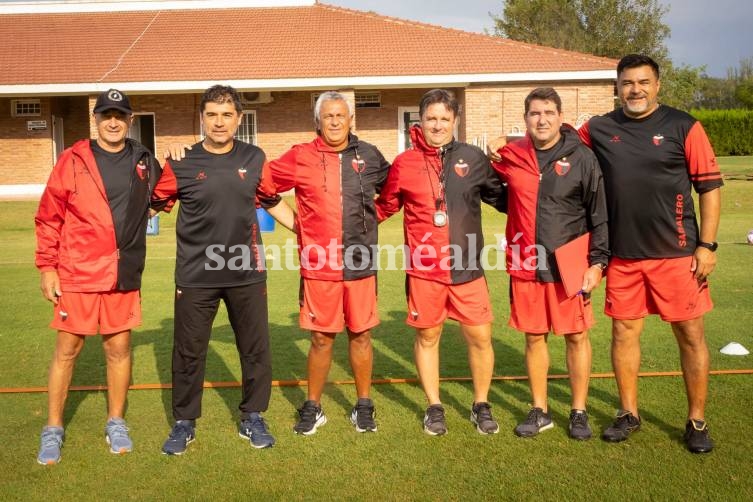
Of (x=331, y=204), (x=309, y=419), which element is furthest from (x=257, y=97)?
(x=309, y=419)

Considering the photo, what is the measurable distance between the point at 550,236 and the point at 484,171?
1.86 ft

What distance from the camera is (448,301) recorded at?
15.1 ft

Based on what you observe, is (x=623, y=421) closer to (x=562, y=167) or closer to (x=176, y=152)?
(x=562, y=167)

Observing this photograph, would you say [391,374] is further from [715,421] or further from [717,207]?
[717,207]

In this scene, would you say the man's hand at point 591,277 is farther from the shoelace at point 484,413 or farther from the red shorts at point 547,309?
the shoelace at point 484,413

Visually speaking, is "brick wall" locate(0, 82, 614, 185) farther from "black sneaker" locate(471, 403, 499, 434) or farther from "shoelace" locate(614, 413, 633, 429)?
"shoelace" locate(614, 413, 633, 429)

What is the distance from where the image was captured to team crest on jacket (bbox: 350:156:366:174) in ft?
14.9

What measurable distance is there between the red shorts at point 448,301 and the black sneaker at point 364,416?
0.57 m

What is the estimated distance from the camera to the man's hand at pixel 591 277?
14.2ft

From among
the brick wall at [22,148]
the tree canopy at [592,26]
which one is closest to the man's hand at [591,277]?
the brick wall at [22,148]

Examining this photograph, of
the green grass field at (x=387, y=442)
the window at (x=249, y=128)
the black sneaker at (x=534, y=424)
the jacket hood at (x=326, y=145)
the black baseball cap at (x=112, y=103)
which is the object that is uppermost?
the window at (x=249, y=128)

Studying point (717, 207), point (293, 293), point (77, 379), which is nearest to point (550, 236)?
point (717, 207)

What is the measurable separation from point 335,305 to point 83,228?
4.92ft

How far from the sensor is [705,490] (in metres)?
3.56
